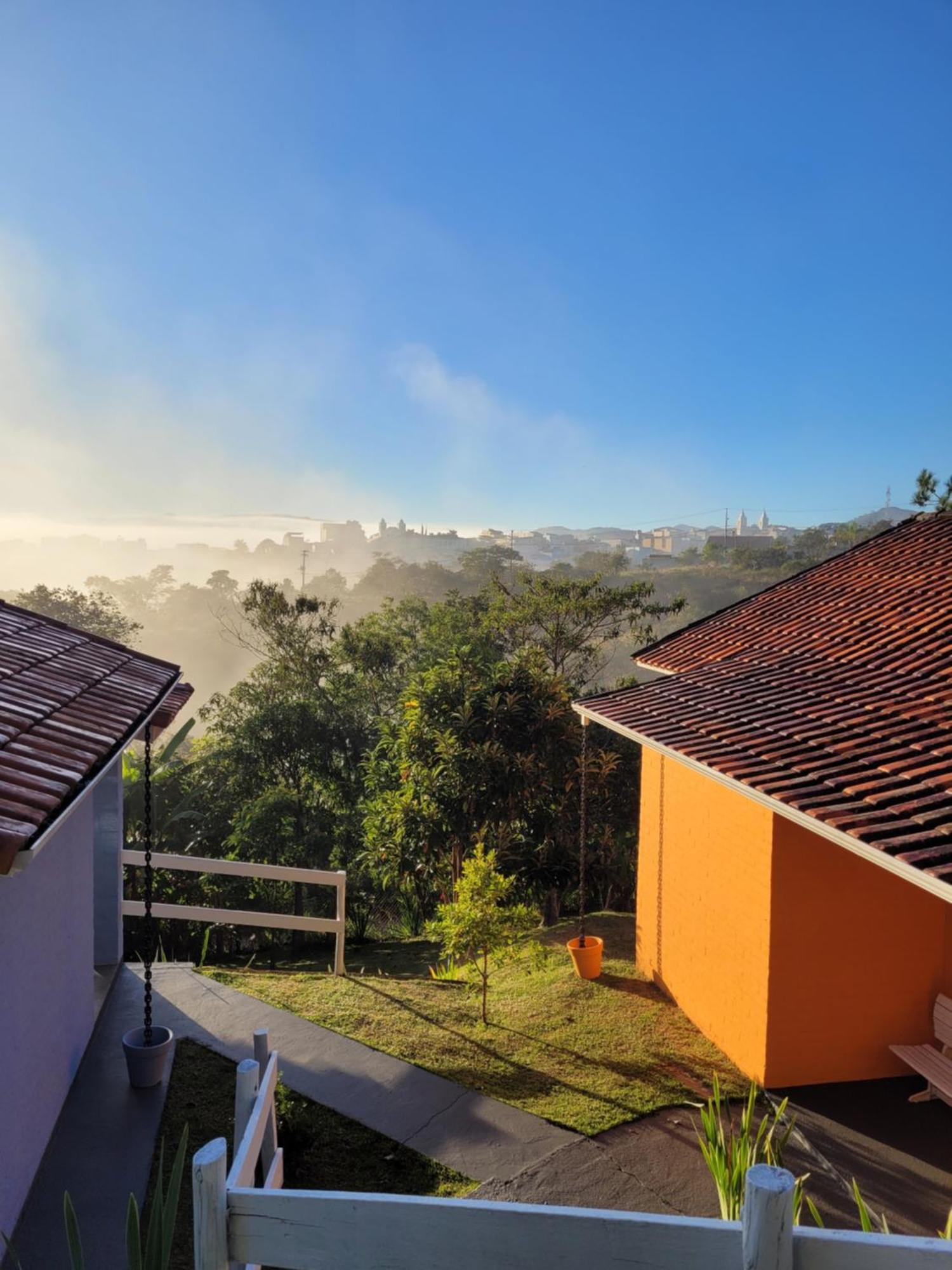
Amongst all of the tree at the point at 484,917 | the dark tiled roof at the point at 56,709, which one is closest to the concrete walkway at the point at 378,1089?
the tree at the point at 484,917

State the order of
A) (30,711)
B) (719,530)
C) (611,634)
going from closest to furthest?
(30,711)
(611,634)
(719,530)

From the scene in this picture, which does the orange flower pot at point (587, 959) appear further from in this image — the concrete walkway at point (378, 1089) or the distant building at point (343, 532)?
the distant building at point (343, 532)

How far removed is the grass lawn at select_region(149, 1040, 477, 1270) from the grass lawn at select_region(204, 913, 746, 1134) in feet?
3.72

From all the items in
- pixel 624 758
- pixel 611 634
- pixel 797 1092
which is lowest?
pixel 797 1092

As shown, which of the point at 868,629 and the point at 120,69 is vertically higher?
the point at 120,69

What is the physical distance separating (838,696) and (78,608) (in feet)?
103

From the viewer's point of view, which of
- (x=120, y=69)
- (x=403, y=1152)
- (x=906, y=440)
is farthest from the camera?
(x=906, y=440)

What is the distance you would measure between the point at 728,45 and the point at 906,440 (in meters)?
42.9

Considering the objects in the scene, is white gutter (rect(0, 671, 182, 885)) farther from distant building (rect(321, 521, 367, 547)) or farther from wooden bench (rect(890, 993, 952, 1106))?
distant building (rect(321, 521, 367, 547))

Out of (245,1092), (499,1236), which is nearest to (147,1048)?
(245,1092)

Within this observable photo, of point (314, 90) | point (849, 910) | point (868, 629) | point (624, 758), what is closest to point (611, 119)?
point (314, 90)

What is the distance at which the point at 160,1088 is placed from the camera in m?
6.38

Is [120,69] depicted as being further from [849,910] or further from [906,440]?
[906,440]

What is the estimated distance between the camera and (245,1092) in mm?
3422
